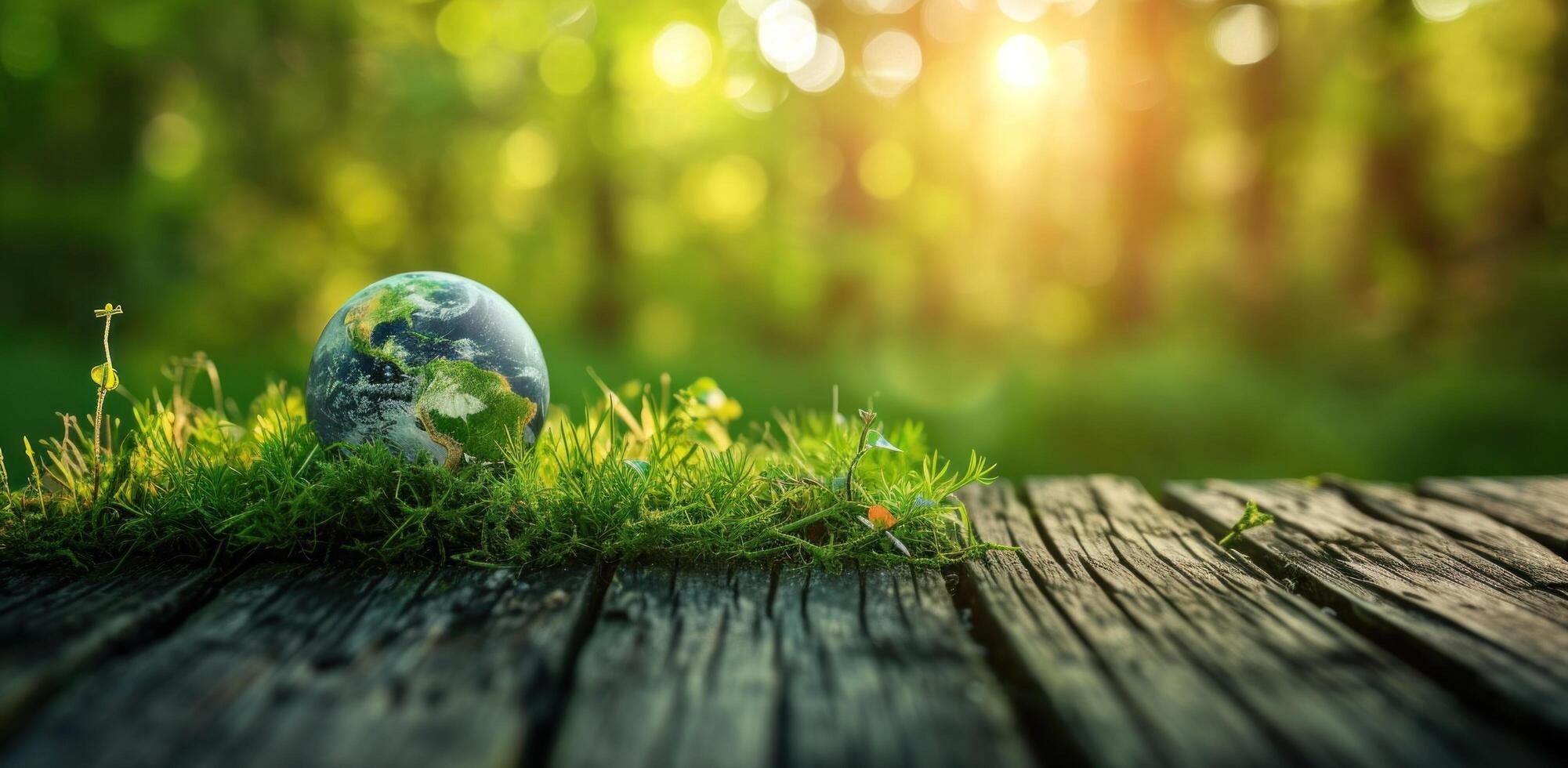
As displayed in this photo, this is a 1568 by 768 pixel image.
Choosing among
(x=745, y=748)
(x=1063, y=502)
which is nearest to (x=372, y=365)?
(x=745, y=748)

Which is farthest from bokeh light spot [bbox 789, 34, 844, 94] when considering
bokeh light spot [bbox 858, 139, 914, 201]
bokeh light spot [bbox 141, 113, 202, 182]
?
bokeh light spot [bbox 141, 113, 202, 182]

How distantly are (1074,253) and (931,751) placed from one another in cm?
2082

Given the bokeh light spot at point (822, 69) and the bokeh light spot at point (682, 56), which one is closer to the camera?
the bokeh light spot at point (682, 56)

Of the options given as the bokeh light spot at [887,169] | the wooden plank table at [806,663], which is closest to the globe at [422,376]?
the wooden plank table at [806,663]

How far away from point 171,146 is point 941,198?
15.1 metres

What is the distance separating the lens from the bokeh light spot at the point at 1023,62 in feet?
50.8

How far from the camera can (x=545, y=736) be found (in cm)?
154

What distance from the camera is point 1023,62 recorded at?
52.3 ft

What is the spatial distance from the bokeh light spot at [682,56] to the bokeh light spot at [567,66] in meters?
1.43

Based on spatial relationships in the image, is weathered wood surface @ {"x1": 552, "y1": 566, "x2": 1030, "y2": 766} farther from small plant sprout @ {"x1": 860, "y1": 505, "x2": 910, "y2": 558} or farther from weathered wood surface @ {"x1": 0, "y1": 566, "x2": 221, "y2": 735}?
weathered wood surface @ {"x1": 0, "y1": 566, "x2": 221, "y2": 735}

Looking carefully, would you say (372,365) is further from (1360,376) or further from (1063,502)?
(1360,376)

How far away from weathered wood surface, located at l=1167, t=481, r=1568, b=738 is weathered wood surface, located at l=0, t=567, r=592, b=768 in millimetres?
1778

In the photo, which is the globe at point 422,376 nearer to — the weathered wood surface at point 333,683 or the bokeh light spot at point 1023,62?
the weathered wood surface at point 333,683

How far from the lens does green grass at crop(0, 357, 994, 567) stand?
2.45 meters
